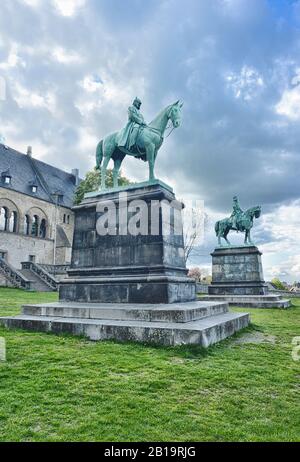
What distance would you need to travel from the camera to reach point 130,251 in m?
8.48

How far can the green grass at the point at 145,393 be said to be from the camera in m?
2.81

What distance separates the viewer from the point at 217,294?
1975 cm

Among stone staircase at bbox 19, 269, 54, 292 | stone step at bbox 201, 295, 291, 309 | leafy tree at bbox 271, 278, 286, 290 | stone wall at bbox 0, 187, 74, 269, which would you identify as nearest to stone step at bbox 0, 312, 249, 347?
stone step at bbox 201, 295, 291, 309

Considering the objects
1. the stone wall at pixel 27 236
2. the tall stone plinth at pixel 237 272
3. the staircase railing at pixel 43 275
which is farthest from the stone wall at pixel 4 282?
the tall stone plinth at pixel 237 272

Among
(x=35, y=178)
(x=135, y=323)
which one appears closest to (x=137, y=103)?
(x=135, y=323)

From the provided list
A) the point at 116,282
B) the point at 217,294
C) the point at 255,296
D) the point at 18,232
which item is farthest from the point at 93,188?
the point at 116,282

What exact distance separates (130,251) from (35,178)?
131 feet

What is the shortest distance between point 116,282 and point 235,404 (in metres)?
5.11

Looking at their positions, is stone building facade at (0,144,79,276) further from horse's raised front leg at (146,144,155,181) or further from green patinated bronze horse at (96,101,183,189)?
horse's raised front leg at (146,144,155,181)

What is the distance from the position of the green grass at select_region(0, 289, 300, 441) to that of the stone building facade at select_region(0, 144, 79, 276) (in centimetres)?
3336

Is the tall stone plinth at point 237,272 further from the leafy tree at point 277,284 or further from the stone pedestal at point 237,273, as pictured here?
the leafy tree at point 277,284

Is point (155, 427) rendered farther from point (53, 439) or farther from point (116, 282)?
point (116, 282)

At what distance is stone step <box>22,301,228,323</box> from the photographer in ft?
20.6

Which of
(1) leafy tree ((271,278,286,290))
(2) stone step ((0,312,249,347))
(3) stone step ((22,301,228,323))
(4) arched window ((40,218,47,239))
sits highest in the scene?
(4) arched window ((40,218,47,239))
